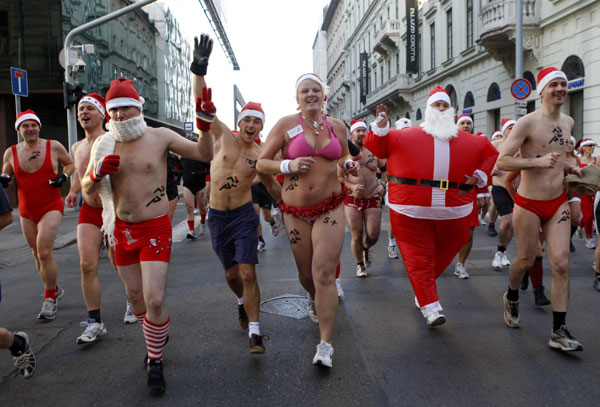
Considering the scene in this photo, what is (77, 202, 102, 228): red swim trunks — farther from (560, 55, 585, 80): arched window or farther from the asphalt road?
(560, 55, 585, 80): arched window

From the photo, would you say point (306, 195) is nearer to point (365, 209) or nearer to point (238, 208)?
point (238, 208)

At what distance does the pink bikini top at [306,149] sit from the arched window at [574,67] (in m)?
14.4

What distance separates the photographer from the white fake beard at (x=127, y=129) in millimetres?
3709

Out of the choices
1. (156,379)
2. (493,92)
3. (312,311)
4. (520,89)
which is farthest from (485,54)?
(156,379)

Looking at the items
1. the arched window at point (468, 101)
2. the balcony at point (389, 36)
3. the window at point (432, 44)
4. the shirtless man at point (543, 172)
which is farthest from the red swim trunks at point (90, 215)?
the balcony at point (389, 36)

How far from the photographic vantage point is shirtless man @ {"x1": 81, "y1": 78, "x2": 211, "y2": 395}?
3.62 meters

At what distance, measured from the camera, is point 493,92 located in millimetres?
21984

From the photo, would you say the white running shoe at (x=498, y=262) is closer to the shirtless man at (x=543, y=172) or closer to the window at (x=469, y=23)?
the shirtless man at (x=543, y=172)

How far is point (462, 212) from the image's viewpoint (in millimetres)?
4441

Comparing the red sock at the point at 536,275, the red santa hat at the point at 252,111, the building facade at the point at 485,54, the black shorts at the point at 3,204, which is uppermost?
the building facade at the point at 485,54

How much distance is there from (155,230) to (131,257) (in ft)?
1.00

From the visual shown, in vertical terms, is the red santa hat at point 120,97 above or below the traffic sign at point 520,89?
below

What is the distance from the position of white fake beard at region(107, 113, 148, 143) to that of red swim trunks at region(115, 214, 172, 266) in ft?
1.95

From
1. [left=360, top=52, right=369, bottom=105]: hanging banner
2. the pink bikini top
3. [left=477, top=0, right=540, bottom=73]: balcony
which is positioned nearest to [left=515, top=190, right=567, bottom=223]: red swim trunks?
the pink bikini top
